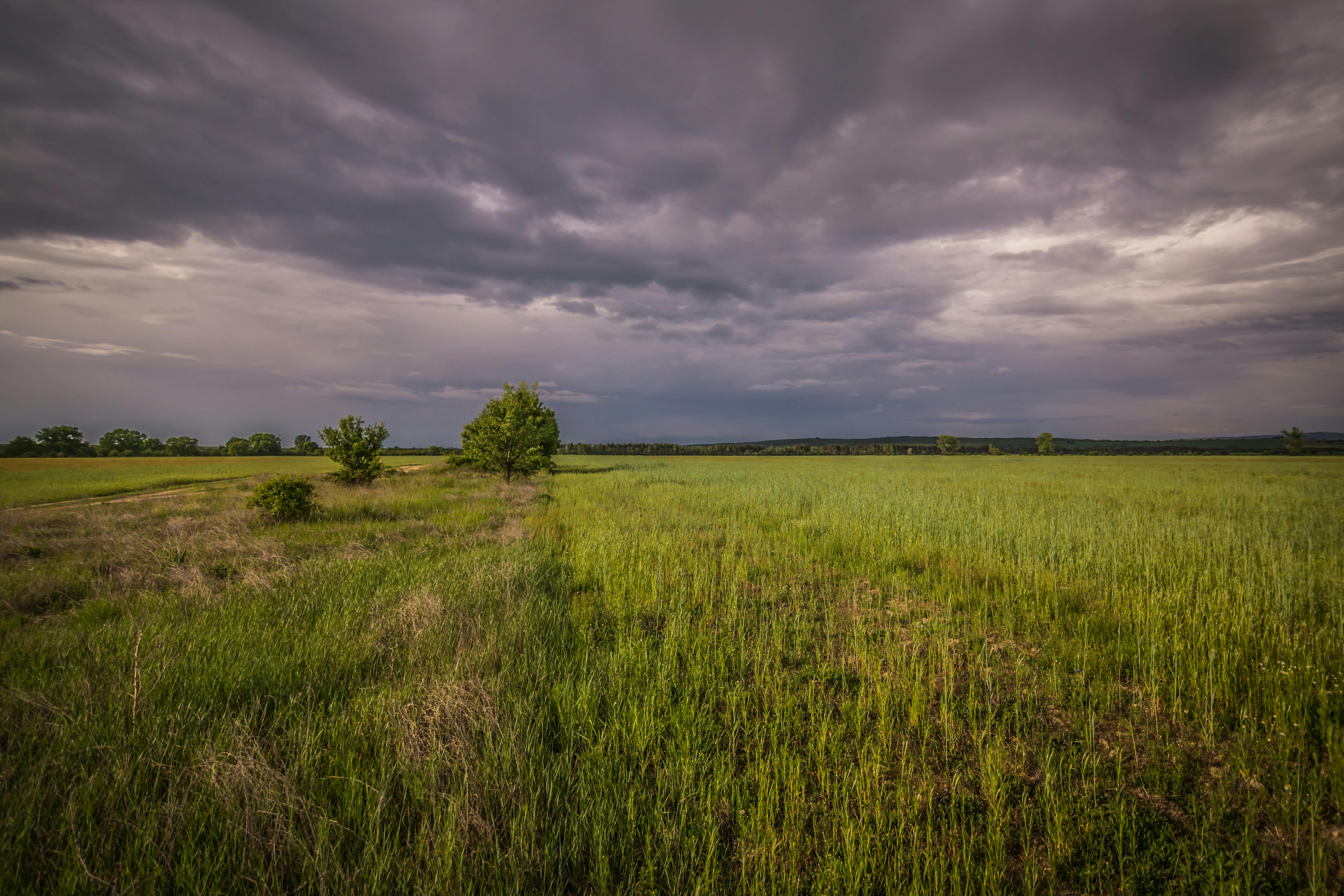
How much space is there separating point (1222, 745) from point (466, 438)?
3674 cm

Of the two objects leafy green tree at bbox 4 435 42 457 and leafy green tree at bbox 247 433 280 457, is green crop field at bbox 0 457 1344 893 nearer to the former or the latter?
leafy green tree at bbox 4 435 42 457

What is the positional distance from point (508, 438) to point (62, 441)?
80685mm

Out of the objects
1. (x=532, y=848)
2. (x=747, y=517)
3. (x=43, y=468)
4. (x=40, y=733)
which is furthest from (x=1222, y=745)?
(x=43, y=468)

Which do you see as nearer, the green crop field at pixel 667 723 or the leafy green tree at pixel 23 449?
the green crop field at pixel 667 723

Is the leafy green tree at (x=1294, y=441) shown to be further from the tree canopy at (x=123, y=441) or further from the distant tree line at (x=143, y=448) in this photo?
the tree canopy at (x=123, y=441)

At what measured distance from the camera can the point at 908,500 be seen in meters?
18.6

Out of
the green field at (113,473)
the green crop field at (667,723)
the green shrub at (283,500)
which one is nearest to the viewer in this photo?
the green crop field at (667,723)

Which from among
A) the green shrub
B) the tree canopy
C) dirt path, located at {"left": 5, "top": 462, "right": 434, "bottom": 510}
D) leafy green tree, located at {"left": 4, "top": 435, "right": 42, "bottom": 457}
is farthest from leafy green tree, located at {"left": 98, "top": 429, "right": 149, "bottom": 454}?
the green shrub

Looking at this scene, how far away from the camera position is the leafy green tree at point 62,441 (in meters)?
60.2

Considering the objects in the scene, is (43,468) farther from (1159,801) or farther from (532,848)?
(1159,801)

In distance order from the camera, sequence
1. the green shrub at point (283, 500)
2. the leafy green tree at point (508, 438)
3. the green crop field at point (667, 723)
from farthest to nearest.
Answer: the leafy green tree at point (508, 438) < the green shrub at point (283, 500) < the green crop field at point (667, 723)

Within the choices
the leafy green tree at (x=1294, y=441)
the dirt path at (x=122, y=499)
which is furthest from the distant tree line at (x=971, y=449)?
the dirt path at (x=122, y=499)

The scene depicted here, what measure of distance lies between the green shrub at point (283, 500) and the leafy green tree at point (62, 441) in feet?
269

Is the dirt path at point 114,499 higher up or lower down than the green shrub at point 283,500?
lower down
